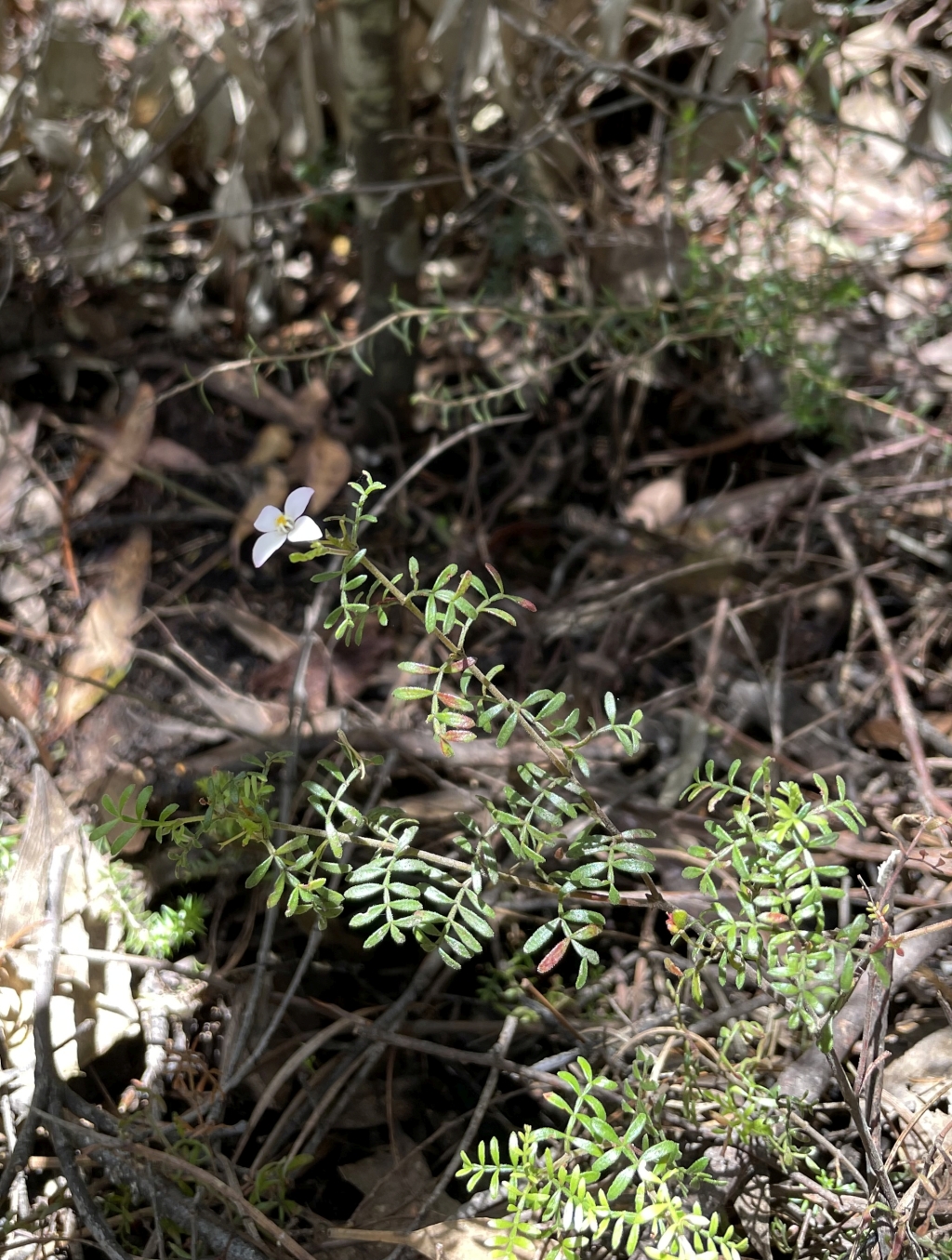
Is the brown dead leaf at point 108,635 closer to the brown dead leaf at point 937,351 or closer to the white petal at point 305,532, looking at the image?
the white petal at point 305,532

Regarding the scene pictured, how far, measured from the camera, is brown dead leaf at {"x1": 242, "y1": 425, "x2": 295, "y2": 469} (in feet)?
7.47

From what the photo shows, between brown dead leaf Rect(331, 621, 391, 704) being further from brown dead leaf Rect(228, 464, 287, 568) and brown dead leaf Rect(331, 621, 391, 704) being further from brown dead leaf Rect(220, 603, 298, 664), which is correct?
brown dead leaf Rect(228, 464, 287, 568)

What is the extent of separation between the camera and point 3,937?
1435 mm

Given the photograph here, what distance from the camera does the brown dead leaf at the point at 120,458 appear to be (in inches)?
87.4

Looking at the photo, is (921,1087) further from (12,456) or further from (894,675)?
(12,456)

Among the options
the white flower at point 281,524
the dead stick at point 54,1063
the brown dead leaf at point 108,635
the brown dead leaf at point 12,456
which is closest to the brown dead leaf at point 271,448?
the brown dead leaf at point 108,635

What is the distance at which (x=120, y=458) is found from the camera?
88.6 inches

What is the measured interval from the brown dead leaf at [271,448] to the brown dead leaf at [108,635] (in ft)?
1.00

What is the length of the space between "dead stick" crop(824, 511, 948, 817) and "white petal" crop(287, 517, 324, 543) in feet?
3.60

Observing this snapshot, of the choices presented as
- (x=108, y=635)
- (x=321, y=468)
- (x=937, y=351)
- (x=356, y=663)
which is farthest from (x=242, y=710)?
(x=937, y=351)

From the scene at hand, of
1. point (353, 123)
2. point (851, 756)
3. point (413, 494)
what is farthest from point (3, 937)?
point (353, 123)

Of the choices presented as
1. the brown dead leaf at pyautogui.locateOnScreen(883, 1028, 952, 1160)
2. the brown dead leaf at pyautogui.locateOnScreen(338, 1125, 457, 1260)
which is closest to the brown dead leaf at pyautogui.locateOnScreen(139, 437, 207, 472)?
the brown dead leaf at pyautogui.locateOnScreen(338, 1125, 457, 1260)

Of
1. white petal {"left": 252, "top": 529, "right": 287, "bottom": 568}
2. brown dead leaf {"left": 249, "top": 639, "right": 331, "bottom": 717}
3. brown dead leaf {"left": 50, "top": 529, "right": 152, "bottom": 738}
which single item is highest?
white petal {"left": 252, "top": 529, "right": 287, "bottom": 568}

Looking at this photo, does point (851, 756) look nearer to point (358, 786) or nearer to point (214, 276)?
point (358, 786)
